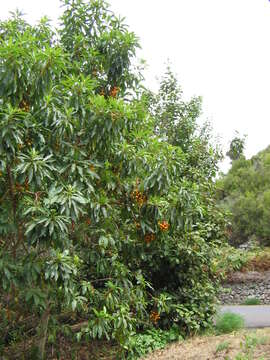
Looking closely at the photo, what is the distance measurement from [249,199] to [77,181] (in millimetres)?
19962

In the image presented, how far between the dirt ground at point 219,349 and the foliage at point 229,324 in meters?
0.68

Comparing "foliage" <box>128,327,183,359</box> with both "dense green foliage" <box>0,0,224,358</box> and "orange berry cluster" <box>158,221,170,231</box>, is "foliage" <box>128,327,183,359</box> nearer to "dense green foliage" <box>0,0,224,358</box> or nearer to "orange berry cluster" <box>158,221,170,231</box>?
"dense green foliage" <box>0,0,224,358</box>

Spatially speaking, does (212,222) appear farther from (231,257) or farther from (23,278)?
(23,278)

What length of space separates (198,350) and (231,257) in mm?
2529

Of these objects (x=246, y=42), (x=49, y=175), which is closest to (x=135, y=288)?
(x=49, y=175)

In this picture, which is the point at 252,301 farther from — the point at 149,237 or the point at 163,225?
the point at 163,225

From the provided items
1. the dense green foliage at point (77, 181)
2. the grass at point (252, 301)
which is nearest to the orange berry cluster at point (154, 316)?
the dense green foliage at point (77, 181)

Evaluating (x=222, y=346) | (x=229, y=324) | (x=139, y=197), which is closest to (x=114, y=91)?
(x=139, y=197)

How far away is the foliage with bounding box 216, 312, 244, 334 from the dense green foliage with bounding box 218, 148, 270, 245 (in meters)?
13.6

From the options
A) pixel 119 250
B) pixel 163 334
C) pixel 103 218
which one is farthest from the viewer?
pixel 163 334

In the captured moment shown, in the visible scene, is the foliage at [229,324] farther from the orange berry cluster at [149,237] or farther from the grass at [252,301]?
the grass at [252,301]

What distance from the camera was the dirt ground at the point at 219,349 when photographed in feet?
15.8

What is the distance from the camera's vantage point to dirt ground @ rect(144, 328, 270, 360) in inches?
190

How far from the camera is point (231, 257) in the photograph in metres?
7.83
